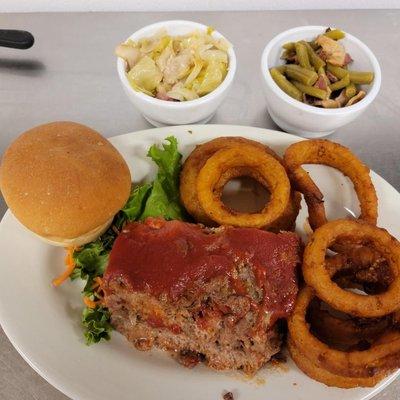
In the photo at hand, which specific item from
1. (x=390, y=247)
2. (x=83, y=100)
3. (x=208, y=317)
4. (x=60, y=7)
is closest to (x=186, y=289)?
(x=208, y=317)

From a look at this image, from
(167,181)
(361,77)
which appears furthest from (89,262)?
(361,77)

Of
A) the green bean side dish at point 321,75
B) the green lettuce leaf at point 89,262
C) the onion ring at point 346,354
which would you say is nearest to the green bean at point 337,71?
the green bean side dish at point 321,75

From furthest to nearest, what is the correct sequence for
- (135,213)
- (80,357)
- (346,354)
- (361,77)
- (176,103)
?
(361,77)
(176,103)
(135,213)
(80,357)
(346,354)

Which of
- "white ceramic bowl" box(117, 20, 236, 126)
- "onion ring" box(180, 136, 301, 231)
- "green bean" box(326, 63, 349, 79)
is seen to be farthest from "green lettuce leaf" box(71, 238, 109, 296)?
"green bean" box(326, 63, 349, 79)

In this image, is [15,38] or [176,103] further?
[15,38]

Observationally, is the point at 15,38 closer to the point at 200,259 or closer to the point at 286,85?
the point at 286,85

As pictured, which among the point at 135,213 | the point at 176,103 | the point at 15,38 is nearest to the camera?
the point at 135,213
